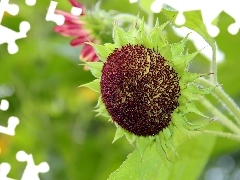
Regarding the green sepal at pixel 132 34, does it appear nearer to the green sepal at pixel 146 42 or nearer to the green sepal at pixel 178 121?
the green sepal at pixel 146 42

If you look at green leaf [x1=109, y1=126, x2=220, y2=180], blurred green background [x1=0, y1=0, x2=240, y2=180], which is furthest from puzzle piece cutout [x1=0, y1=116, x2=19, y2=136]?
green leaf [x1=109, y1=126, x2=220, y2=180]

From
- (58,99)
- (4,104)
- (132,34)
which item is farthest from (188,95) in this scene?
(58,99)

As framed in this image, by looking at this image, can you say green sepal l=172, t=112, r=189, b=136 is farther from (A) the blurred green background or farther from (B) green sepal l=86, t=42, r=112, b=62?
(A) the blurred green background

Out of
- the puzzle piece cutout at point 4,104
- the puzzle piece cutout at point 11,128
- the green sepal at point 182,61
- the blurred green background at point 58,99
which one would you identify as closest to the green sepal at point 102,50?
the green sepal at point 182,61

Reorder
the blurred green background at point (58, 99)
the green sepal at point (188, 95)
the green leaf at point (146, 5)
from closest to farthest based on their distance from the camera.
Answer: the green sepal at point (188, 95) → the green leaf at point (146, 5) → the blurred green background at point (58, 99)

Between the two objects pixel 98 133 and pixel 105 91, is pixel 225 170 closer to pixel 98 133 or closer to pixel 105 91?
pixel 98 133

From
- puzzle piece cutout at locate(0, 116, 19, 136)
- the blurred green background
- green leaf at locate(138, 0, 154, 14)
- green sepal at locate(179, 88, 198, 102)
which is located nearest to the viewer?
green sepal at locate(179, 88, 198, 102)
